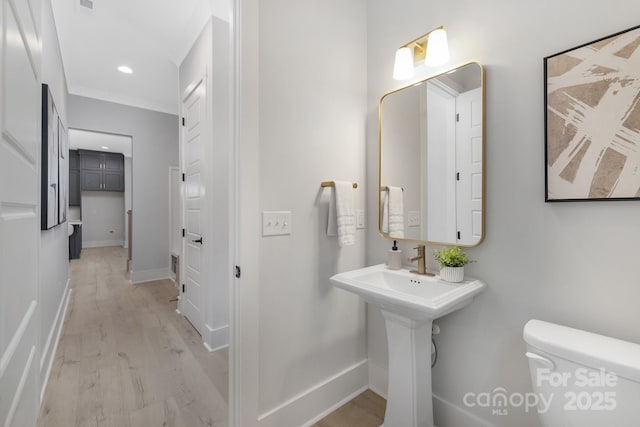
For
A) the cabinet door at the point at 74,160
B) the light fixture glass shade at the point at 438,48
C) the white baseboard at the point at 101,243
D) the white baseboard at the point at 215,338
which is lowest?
the white baseboard at the point at 215,338

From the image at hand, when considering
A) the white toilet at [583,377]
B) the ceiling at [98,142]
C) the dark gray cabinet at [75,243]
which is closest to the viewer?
the white toilet at [583,377]

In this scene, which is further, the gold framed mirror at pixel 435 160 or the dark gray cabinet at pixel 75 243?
the dark gray cabinet at pixel 75 243

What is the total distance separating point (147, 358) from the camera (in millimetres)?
2232

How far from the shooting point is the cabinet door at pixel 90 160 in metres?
7.25

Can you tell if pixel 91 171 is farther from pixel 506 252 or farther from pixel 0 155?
pixel 506 252

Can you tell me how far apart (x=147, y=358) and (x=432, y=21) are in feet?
10.1

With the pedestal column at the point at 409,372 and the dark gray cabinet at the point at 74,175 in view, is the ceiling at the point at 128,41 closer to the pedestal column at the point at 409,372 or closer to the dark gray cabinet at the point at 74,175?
the pedestal column at the point at 409,372

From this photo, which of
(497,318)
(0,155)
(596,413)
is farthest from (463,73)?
(0,155)

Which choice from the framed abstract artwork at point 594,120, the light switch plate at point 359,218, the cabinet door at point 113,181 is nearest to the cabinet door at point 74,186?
the cabinet door at point 113,181

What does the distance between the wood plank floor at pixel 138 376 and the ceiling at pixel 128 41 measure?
112 inches

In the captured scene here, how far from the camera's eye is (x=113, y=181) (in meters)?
7.73

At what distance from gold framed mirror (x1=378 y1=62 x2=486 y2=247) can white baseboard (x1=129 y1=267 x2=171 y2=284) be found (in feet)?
13.5

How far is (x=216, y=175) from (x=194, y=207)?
571 millimetres

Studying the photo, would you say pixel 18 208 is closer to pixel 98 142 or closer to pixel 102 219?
pixel 98 142
